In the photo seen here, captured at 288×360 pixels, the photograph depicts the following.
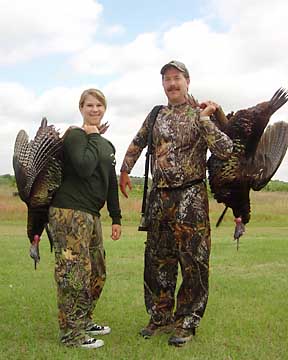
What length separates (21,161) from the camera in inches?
195

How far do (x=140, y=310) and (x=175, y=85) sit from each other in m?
2.66

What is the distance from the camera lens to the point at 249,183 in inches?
204

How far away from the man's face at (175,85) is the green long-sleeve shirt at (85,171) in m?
0.68

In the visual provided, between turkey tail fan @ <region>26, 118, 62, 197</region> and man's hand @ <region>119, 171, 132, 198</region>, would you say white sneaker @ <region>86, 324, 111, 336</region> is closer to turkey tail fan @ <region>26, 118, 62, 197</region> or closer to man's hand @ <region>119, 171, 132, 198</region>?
man's hand @ <region>119, 171, 132, 198</region>

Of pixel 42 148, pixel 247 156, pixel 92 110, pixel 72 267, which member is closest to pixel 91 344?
pixel 72 267

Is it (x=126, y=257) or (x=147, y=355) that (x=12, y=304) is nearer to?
(x=147, y=355)

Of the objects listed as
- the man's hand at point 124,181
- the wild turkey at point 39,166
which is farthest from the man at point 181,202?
the wild turkey at point 39,166

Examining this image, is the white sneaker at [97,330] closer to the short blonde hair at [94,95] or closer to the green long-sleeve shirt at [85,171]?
the green long-sleeve shirt at [85,171]

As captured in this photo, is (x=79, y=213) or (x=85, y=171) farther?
(x=79, y=213)

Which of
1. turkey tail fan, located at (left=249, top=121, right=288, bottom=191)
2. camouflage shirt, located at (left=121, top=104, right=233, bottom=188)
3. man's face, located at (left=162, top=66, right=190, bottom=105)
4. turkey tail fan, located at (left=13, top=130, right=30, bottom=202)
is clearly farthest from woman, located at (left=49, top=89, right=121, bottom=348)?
turkey tail fan, located at (left=249, top=121, right=288, bottom=191)

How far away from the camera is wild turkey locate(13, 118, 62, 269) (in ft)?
15.9

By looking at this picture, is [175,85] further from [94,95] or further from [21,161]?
[21,161]

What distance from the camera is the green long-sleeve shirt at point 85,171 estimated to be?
4816 millimetres

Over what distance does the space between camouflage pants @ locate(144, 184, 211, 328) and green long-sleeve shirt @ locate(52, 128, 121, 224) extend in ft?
1.70
